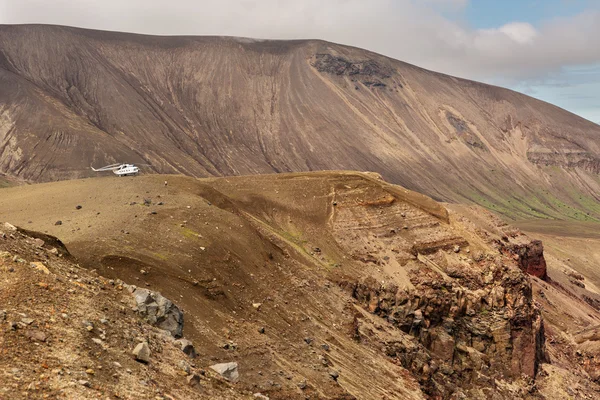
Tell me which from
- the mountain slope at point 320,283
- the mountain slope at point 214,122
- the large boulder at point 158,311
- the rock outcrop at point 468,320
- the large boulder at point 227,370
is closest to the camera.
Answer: the large boulder at point 158,311

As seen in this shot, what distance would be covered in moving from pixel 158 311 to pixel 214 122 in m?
145

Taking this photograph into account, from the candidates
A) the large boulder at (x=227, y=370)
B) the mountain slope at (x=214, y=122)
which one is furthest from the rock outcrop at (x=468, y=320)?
the mountain slope at (x=214, y=122)

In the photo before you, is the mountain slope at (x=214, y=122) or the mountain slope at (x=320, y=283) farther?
the mountain slope at (x=214, y=122)

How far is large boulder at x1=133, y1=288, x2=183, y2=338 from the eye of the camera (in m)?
18.1

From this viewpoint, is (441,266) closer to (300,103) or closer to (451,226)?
(451,226)

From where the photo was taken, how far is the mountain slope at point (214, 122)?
117812 millimetres

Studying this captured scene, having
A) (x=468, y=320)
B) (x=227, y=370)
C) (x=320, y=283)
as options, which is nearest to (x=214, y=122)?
(x=468, y=320)

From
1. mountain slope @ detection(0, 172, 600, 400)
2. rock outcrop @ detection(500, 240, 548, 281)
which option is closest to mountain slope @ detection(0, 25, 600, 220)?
mountain slope @ detection(0, 172, 600, 400)

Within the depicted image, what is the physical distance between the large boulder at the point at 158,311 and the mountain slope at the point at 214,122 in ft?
303

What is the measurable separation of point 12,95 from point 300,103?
268 ft

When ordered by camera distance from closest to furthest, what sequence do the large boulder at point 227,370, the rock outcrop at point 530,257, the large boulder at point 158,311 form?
1. the large boulder at point 158,311
2. the large boulder at point 227,370
3. the rock outcrop at point 530,257

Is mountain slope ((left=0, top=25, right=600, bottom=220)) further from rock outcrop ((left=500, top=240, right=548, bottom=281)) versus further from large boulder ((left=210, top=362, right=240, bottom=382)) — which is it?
large boulder ((left=210, top=362, right=240, bottom=382))

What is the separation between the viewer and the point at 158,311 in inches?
728

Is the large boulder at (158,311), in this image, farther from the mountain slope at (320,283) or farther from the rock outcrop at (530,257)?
the rock outcrop at (530,257)
